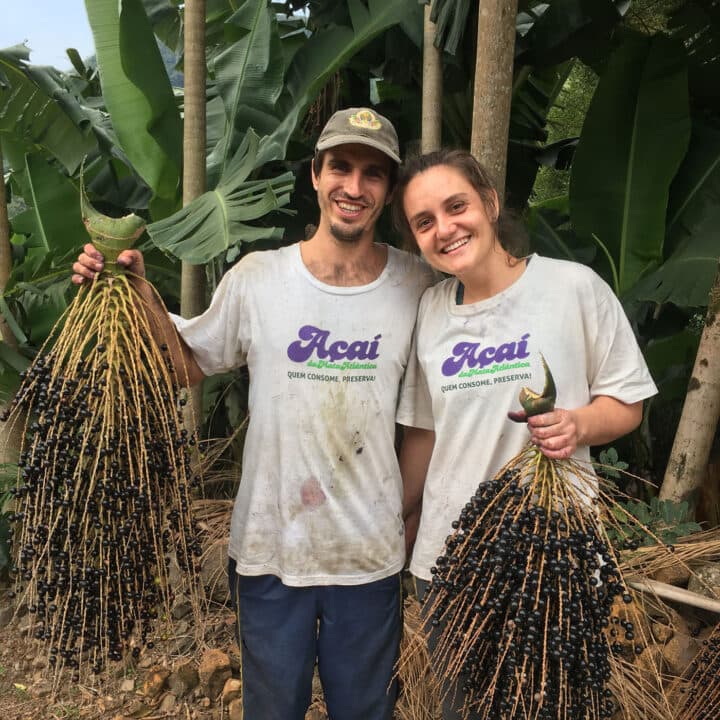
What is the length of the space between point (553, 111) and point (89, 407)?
9.11m

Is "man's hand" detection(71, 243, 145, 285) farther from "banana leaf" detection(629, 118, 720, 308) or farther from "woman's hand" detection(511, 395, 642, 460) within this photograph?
"banana leaf" detection(629, 118, 720, 308)

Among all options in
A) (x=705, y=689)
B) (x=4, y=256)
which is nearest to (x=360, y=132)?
(x=705, y=689)

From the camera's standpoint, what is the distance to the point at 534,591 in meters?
1.44

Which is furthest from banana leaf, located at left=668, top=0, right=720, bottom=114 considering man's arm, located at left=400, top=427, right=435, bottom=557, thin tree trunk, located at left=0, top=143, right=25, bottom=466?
thin tree trunk, located at left=0, top=143, right=25, bottom=466

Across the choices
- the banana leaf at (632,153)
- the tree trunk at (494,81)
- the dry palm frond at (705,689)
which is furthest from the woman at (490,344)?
the banana leaf at (632,153)

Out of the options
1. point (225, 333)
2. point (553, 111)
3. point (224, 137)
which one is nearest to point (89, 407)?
point (225, 333)

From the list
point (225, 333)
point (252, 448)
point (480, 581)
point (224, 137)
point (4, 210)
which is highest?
point (224, 137)

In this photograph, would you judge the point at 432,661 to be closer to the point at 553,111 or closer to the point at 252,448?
the point at 252,448

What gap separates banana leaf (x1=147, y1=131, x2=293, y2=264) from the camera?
2.31 metres

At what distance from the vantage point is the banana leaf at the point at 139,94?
3.16 metres

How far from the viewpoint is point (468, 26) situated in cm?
318

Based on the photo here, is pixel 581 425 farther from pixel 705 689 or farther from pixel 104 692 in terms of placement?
pixel 104 692

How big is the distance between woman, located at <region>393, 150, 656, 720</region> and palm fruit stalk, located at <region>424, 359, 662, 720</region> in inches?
8.3

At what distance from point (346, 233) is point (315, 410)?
51cm
